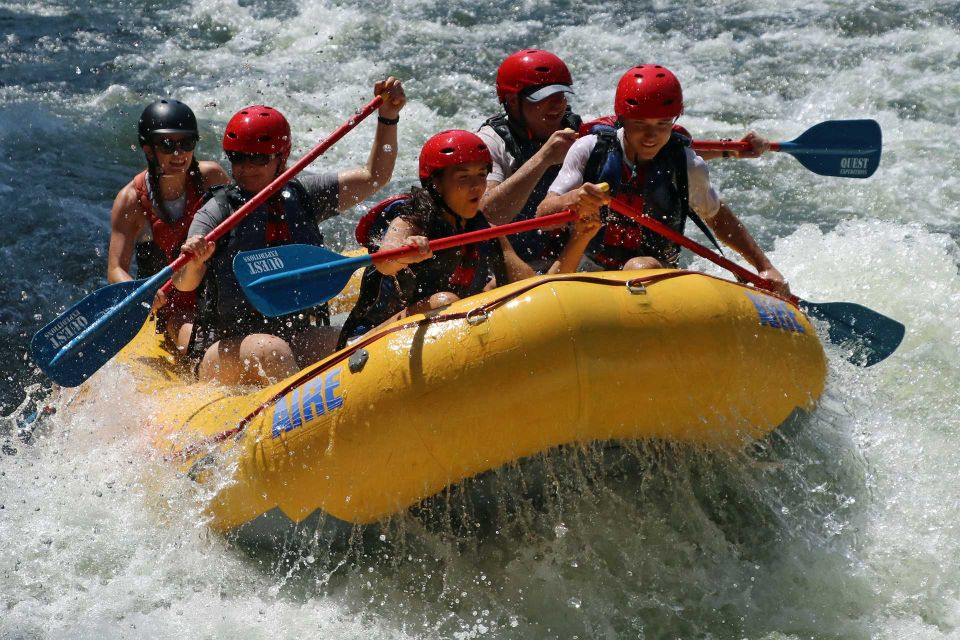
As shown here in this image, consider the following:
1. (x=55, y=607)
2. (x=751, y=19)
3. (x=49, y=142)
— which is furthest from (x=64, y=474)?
(x=751, y=19)

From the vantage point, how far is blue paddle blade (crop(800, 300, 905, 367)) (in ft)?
16.0

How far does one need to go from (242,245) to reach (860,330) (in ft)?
8.38

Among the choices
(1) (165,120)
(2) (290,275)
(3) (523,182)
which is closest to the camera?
(2) (290,275)

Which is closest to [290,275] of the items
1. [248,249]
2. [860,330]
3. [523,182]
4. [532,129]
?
[248,249]

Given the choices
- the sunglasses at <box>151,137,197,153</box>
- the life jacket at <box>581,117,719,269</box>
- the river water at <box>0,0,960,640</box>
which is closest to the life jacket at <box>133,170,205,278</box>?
the sunglasses at <box>151,137,197,153</box>

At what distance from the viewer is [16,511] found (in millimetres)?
4664

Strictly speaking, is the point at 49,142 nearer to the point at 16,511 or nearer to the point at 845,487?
the point at 16,511

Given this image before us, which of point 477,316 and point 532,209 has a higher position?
point 477,316

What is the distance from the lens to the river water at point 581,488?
163 inches

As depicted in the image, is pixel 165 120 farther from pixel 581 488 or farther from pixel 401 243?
pixel 581 488

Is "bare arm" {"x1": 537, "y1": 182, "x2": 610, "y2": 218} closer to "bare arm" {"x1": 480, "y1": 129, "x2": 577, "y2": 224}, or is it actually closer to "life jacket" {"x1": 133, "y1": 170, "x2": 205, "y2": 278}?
"bare arm" {"x1": 480, "y1": 129, "x2": 577, "y2": 224}

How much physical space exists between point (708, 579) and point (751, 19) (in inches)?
286

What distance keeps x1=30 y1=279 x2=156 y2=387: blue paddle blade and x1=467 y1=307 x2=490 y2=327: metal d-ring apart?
137 centimetres

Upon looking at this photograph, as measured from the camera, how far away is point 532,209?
5062mm
